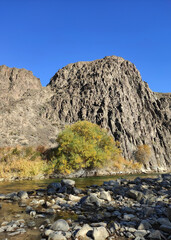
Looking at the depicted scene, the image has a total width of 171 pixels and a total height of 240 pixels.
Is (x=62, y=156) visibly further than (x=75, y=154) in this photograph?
No

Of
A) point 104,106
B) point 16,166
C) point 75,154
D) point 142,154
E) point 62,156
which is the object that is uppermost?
point 104,106

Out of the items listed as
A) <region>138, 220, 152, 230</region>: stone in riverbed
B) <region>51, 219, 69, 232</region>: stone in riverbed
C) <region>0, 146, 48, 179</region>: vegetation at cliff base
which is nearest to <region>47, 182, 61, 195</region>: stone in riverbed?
<region>51, 219, 69, 232</region>: stone in riverbed

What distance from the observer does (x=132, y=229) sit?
261 inches

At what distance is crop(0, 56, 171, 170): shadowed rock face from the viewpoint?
278 ft

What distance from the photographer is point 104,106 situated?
9350 centimetres

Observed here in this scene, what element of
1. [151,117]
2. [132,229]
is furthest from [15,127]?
[151,117]

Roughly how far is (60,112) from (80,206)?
8494cm

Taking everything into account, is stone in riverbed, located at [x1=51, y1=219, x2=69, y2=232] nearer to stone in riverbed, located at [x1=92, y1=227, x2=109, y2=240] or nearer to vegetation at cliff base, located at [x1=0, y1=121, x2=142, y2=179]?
stone in riverbed, located at [x1=92, y1=227, x2=109, y2=240]

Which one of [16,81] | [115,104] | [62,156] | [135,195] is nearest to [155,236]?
[135,195]

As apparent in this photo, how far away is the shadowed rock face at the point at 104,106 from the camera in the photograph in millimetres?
84812

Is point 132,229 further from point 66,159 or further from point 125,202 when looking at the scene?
point 66,159

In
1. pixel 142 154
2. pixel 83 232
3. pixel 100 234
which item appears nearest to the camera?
pixel 100 234

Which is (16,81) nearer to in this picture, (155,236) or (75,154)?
(75,154)

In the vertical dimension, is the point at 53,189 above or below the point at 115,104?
below
